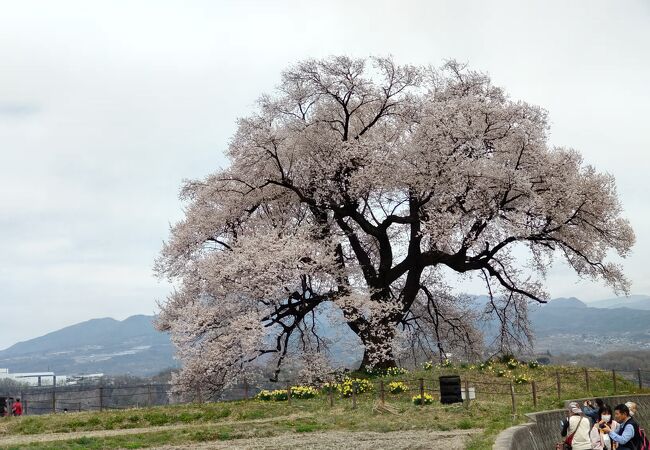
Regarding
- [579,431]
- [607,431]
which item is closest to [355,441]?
[579,431]

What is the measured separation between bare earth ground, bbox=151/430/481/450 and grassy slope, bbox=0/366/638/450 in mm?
683

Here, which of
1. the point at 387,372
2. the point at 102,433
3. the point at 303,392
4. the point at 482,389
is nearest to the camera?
the point at 102,433

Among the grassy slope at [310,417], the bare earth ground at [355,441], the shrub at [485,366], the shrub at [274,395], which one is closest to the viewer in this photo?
the bare earth ground at [355,441]

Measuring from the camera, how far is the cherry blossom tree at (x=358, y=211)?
3197 cm

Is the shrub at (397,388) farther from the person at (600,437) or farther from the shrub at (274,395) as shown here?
the person at (600,437)

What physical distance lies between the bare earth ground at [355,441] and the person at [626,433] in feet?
13.2

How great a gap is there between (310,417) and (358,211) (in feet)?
45.3

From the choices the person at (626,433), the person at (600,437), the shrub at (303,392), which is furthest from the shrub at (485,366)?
the person at (626,433)

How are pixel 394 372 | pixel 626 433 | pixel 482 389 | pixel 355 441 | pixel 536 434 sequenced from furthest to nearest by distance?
1. pixel 394 372
2. pixel 482 389
3. pixel 536 434
4. pixel 355 441
5. pixel 626 433

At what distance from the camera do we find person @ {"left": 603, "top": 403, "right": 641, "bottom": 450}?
1477 centimetres

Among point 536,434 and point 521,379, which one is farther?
point 521,379

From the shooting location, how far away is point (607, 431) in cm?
1617

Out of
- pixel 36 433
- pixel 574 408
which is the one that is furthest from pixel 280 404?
pixel 574 408

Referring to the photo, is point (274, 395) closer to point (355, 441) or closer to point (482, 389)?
point (482, 389)
